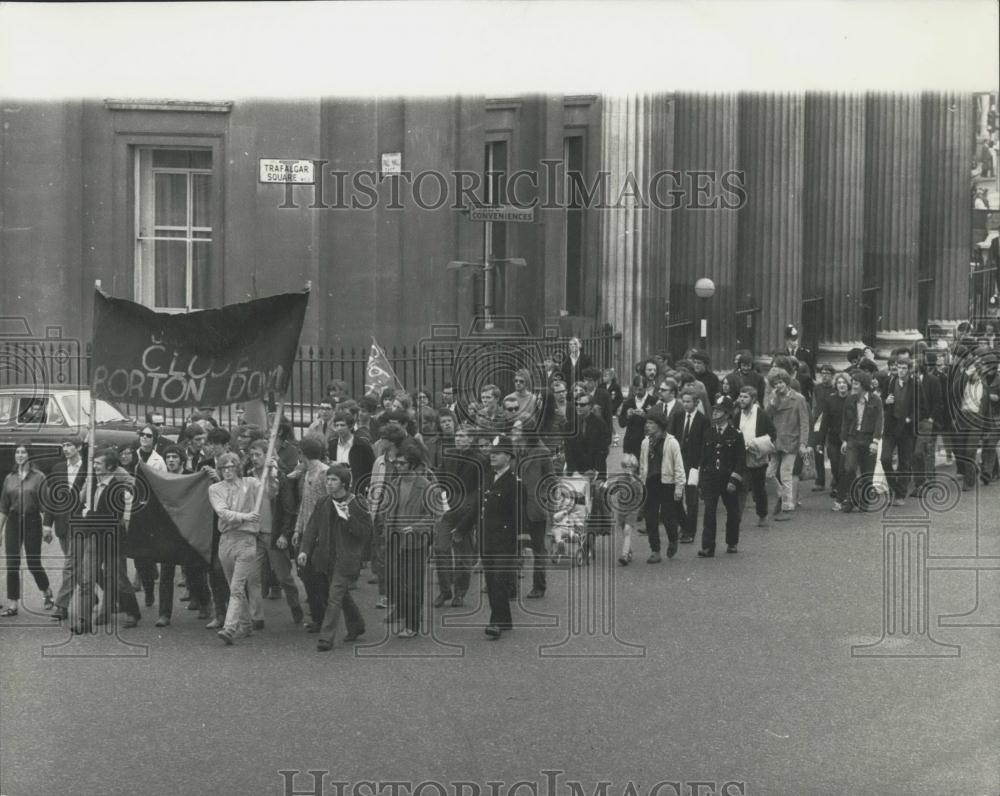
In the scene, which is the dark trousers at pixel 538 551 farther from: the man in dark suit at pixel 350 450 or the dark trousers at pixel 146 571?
the dark trousers at pixel 146 571

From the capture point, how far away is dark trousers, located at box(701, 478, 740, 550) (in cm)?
1589

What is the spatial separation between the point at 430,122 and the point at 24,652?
9562 mm

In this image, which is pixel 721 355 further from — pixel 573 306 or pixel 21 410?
pixel 21 410

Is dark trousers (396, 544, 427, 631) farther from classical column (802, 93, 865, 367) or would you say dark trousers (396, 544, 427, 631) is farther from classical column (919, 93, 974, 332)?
classical column (919, 93, 974, 332)

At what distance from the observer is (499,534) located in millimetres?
12953

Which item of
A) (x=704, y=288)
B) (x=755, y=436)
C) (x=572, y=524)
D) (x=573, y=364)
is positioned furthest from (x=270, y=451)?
(x=704, y=288)

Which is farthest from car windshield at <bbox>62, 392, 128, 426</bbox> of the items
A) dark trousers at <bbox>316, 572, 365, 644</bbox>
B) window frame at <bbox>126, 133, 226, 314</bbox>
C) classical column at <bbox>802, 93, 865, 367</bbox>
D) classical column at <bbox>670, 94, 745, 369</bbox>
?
classical column at <bbox>802, 93, 865, 367</bbox>

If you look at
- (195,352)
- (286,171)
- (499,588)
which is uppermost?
(286,171)

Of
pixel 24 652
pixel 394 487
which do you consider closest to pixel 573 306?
pixel 394 487

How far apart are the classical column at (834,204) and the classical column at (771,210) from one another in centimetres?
189

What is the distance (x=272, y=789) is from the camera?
29.6ft

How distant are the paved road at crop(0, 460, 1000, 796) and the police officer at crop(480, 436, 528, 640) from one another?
227 mm

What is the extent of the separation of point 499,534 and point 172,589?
2740 mm

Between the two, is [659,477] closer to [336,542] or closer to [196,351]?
[336,542]
